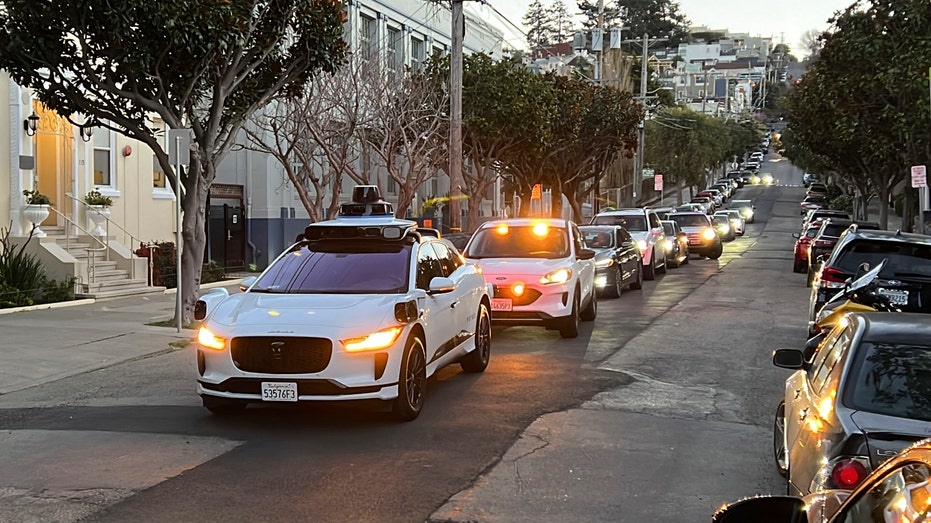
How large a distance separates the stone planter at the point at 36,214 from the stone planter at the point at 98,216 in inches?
58.6

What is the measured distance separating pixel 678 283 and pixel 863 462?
19.5m

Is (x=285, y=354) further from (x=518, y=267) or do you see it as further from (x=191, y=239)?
(x=191, y=239)

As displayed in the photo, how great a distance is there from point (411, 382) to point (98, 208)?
570 inches

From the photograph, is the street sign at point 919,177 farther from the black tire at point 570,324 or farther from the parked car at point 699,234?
the parked car at point 699,234

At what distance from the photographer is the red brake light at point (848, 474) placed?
13.4ft

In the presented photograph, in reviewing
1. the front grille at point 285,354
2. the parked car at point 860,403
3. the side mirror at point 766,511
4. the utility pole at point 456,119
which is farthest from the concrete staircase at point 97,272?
the side mirror at point 766,511

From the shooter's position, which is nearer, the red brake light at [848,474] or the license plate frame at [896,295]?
the red brake light at [848,474]

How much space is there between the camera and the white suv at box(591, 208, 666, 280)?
934 inches

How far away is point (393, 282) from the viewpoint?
884 centimetres

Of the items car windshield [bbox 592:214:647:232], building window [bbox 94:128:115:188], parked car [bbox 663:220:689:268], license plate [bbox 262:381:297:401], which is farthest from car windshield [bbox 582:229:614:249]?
license plate [bbox 262:381:297:401]

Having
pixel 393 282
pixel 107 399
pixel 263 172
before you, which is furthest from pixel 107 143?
pixel 393 282

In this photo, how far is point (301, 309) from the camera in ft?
26.6

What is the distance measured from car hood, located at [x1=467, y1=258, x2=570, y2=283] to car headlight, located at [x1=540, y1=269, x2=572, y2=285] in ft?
0.24

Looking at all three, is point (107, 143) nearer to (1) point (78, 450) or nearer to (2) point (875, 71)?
(1) point (78, 450)
